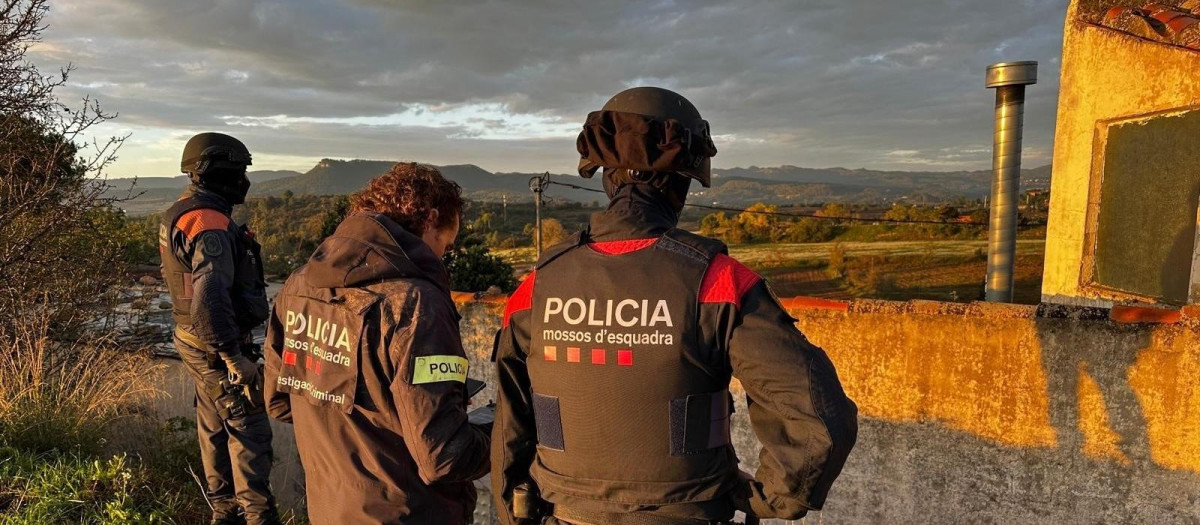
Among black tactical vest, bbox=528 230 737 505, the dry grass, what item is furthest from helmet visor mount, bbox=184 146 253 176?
black tactical vest, bbox=528 230 737 505

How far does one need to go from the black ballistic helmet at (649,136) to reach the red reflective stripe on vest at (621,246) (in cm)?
22

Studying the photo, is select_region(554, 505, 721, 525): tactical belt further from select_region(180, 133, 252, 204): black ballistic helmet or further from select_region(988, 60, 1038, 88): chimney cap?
select_region(988, 60, 1038, 88): chimney cap

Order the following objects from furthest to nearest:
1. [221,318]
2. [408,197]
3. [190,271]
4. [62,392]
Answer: [62,392] → [190,271] → [221,318] → [408,197]

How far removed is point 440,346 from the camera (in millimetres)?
1979

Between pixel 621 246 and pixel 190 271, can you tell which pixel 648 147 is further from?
pixel 190 271

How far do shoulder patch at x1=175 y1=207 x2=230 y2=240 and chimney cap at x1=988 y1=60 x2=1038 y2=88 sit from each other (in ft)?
22.4

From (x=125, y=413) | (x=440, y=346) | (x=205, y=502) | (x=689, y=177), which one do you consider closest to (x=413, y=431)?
(x=440, y=346)

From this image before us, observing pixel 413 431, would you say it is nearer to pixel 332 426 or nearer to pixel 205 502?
pixel 332 426

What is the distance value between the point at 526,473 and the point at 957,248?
113 feet

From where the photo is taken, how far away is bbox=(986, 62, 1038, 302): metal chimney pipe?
638cm

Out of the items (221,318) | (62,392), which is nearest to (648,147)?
(221,318)

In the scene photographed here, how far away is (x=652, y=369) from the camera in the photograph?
1701 millimetres

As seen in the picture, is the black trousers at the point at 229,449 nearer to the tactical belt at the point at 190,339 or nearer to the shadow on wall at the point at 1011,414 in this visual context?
the tactical belt at the point at 190,339

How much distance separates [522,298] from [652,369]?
0.46 metres
